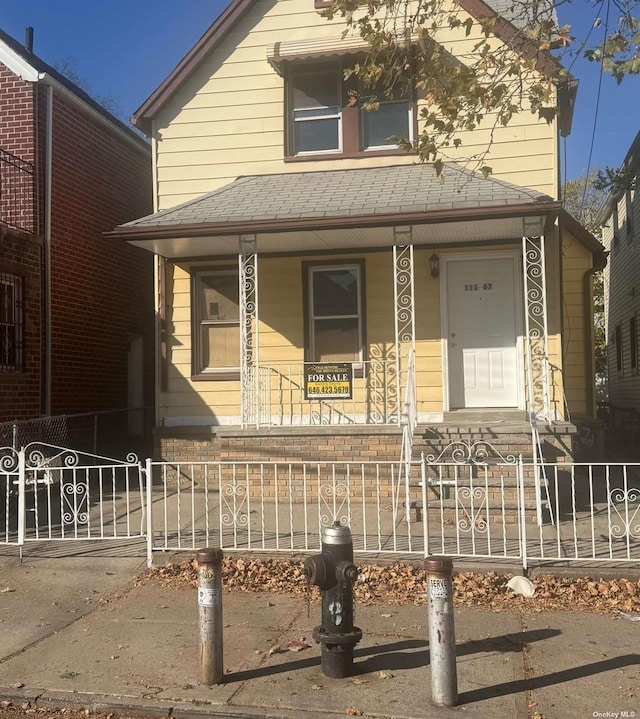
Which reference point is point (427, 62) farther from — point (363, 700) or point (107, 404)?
point (107, 404)

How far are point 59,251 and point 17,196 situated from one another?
41.7 inches

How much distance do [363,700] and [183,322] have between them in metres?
8.19

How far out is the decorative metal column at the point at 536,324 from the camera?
9.95m

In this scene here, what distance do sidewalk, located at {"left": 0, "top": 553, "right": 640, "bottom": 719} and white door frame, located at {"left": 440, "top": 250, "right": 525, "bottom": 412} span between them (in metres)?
5.39

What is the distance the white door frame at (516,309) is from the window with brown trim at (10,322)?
6.29 meters

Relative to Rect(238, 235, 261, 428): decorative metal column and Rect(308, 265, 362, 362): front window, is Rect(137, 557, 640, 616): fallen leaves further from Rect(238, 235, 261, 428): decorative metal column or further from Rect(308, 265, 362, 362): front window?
Rect(308, 265, 362, 362): front window

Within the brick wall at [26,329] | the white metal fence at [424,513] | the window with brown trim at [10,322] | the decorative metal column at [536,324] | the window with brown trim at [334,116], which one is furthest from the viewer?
the window with brown trim at [334,116]

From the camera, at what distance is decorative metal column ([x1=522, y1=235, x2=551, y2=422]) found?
32.7 feet

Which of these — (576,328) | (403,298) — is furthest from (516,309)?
(403,298)

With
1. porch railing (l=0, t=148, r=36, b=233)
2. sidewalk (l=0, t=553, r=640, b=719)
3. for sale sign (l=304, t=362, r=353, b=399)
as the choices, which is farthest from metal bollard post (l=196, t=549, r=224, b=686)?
porch railing (l=0, t=148, r=36, b=233)

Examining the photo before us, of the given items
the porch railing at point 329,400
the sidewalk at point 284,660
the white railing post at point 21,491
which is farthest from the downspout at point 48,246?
the sidewalk at point 284,660

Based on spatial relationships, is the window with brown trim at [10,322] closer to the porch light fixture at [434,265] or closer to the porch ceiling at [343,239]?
the porch ceiling at [343,239]

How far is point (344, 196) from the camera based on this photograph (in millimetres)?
10453

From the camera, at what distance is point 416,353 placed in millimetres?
10984
